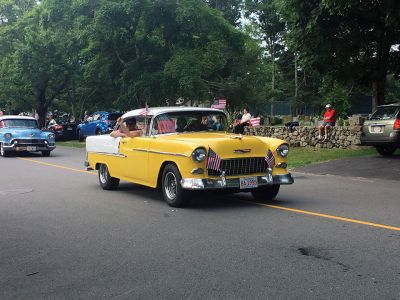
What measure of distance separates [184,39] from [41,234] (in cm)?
2155

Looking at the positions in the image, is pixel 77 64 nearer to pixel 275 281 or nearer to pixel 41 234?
pixel 41 234

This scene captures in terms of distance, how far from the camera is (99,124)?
30281 mm

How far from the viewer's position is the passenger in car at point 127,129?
10008 mm

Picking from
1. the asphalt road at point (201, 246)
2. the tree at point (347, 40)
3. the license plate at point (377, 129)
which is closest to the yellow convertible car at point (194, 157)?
the asphalt road at point (201, 246)

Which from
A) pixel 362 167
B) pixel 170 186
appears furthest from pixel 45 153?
pixel 170 186

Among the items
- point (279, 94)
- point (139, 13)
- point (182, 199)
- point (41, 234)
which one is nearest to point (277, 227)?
point (182, 199)

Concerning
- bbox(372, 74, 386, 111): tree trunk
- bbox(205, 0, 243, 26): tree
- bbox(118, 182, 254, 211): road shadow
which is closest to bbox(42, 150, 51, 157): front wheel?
bbox(118, 182, 254, 211): road shadow

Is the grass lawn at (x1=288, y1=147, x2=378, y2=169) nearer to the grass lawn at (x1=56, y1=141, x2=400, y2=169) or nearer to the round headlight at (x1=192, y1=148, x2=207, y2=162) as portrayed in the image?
the grass lawn at (x1=56, y1=141, x2=400, y2=169)

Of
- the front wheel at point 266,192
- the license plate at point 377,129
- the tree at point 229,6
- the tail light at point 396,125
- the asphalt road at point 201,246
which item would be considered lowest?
the asphalt road at point 201,246

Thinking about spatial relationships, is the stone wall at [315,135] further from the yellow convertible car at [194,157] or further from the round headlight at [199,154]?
the round headlight at [199,154]

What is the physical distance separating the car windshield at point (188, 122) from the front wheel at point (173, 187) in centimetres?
107

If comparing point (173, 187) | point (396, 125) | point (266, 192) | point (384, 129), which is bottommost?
point (266, 192)

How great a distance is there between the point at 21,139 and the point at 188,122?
519 inches

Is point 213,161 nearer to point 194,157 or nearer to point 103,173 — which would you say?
point 194,157
